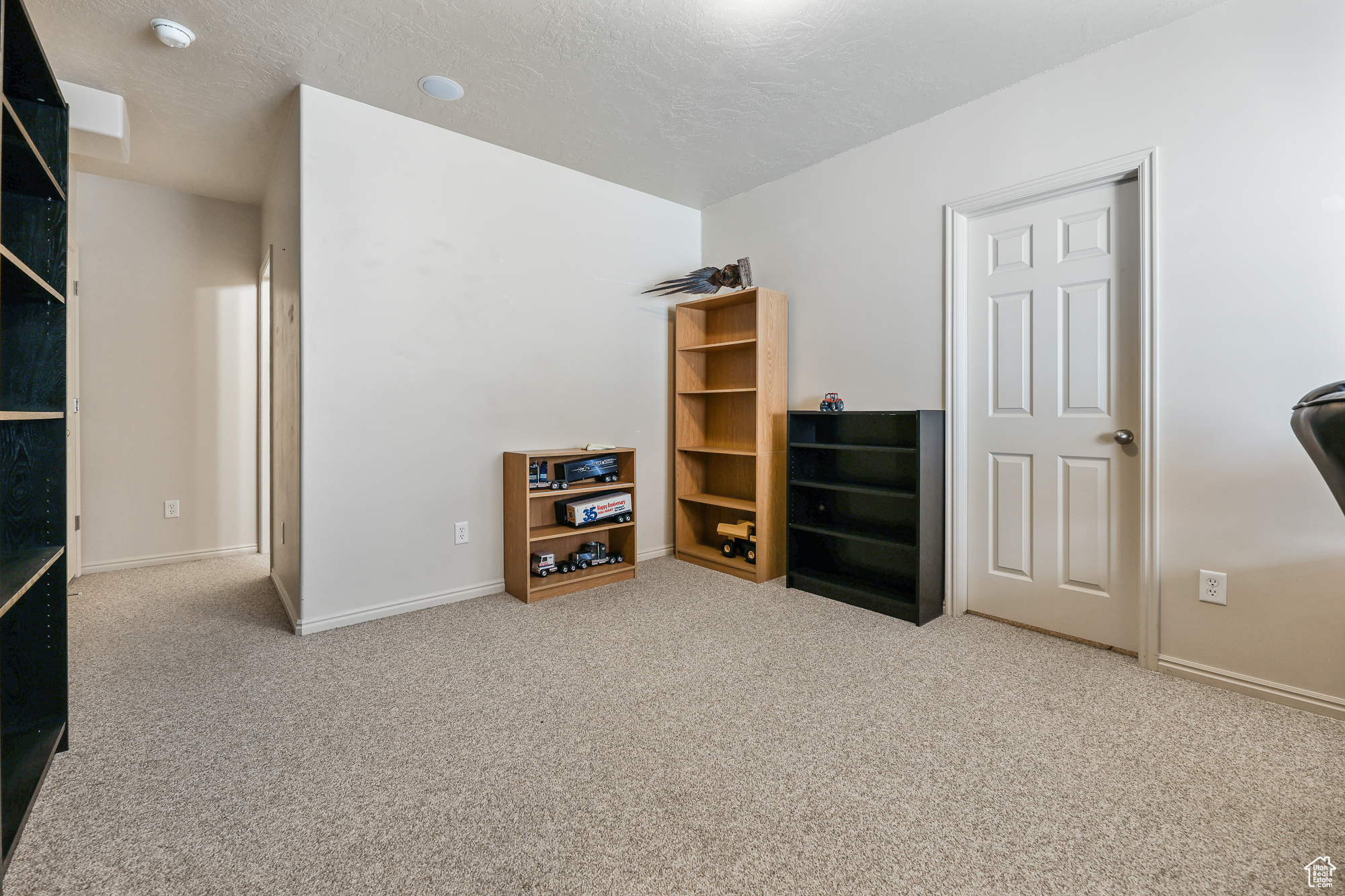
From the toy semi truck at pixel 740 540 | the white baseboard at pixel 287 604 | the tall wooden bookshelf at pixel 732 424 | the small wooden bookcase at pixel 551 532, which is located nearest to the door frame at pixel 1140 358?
the tall wooden bookshelf at pixel 732 424

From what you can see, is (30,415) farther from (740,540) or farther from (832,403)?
(740,540)

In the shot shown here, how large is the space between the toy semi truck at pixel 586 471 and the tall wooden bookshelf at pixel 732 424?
565 millimetres

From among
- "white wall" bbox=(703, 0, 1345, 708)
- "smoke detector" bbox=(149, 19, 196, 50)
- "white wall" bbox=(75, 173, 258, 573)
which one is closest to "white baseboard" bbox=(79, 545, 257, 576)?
"white wall" bbox=(75, 173, 258, 573)

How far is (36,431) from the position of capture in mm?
1606

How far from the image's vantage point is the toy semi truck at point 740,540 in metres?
3.44

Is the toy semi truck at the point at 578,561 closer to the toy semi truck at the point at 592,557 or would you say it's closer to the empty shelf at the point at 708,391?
the toy semi truck at the point at 592,557

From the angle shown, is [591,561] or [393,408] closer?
[393,408]

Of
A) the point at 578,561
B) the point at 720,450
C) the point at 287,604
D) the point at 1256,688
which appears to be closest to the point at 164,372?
the point at 287,604

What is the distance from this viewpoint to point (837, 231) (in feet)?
10.7

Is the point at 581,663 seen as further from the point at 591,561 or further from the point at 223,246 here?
the point at 223,246

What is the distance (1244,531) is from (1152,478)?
30cm

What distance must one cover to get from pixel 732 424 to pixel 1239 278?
2.45m

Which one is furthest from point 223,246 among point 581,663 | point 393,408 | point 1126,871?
point 1126,871

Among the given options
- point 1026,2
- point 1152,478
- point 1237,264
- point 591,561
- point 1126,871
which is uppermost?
point 1026,2
